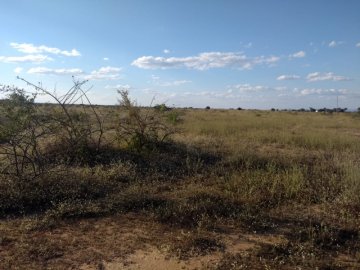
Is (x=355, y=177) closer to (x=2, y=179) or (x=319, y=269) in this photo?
(x=319, y=269)

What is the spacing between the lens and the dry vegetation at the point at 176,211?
17.0 ft

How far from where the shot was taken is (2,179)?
7.62 metres

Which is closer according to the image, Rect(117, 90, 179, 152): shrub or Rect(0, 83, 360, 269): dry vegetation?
Rect(0, 83, 360, 269): dry vegetation

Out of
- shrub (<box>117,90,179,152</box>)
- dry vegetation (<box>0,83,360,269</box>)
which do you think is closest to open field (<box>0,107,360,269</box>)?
dry vegetation (<box>0,83,360,269</box>)

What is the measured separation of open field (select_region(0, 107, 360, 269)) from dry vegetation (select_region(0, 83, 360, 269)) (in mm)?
16

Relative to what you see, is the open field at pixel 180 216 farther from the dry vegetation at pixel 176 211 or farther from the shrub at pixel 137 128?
the shrub at pixel 137 128

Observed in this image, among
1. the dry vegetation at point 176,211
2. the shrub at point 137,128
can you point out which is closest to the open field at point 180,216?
the dry vegetation at point 176,211

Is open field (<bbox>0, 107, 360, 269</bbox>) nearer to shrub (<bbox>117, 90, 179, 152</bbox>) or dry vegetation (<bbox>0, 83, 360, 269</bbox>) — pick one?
dry vegetation (<bbox>0, 83, 360, 269</bbox>)

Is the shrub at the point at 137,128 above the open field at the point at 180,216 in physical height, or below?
above

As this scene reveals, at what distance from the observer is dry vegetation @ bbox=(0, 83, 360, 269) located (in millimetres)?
5172

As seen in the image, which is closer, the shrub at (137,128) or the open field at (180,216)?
the open field at (180,216)

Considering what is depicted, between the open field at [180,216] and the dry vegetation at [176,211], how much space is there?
2 cm

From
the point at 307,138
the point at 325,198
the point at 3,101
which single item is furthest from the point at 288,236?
the point at 307,138

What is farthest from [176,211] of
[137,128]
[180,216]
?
[137,128]
